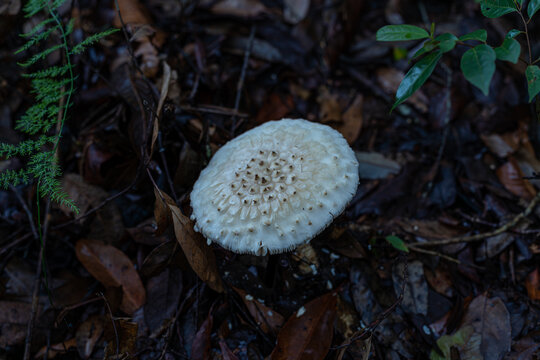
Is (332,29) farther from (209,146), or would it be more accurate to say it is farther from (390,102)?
(209,146)

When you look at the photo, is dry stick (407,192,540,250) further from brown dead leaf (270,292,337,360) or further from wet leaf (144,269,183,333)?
wet leaf (144,269,183,333)

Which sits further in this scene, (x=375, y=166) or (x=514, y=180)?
(x=375, y=166)

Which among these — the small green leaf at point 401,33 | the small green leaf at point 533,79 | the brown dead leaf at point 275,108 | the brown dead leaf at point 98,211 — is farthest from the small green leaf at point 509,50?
the brown dead leaf at point 98,211

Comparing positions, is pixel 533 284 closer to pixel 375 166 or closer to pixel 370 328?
pixel 370 328

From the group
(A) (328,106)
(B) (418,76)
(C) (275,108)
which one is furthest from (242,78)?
(B) (418,76)

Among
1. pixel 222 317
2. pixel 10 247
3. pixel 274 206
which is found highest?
pixel 274 206

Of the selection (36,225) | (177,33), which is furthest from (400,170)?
(36,225)

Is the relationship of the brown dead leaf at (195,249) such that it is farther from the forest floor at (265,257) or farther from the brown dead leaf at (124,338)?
the brown dead leaf at (124,338)
